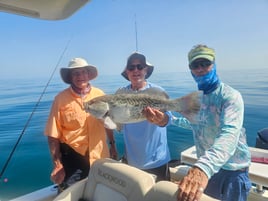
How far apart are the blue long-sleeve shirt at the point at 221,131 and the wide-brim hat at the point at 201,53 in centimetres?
17

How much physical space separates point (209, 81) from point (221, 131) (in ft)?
0.99

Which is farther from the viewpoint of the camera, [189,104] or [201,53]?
[189,104]

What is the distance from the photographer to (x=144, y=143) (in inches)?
81.0

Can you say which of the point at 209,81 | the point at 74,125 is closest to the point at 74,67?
the point at 74,125

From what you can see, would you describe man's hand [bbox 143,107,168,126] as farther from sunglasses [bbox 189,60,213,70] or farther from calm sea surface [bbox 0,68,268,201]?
calm sea surface [bbox 0,68,268,201]

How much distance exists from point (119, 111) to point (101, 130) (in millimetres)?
497

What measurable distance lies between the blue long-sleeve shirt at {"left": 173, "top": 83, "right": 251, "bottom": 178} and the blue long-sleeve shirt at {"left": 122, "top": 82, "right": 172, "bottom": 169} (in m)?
0.51

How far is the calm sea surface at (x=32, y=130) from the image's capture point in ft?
14.9

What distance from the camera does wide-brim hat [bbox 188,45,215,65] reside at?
Answer: 1.47 m

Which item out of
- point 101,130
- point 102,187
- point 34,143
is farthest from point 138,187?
point 34,143

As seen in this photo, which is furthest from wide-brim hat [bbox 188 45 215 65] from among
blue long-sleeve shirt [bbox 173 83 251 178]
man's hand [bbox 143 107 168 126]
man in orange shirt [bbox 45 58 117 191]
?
man in orange shirt [bbox 45 58 117 191]

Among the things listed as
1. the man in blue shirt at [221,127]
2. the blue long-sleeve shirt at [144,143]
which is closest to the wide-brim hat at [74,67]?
the blue long-sleeve shirt at [144,143]

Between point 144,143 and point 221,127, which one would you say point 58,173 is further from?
point 221,127

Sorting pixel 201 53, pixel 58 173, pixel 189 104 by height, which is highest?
pixel 201 53
